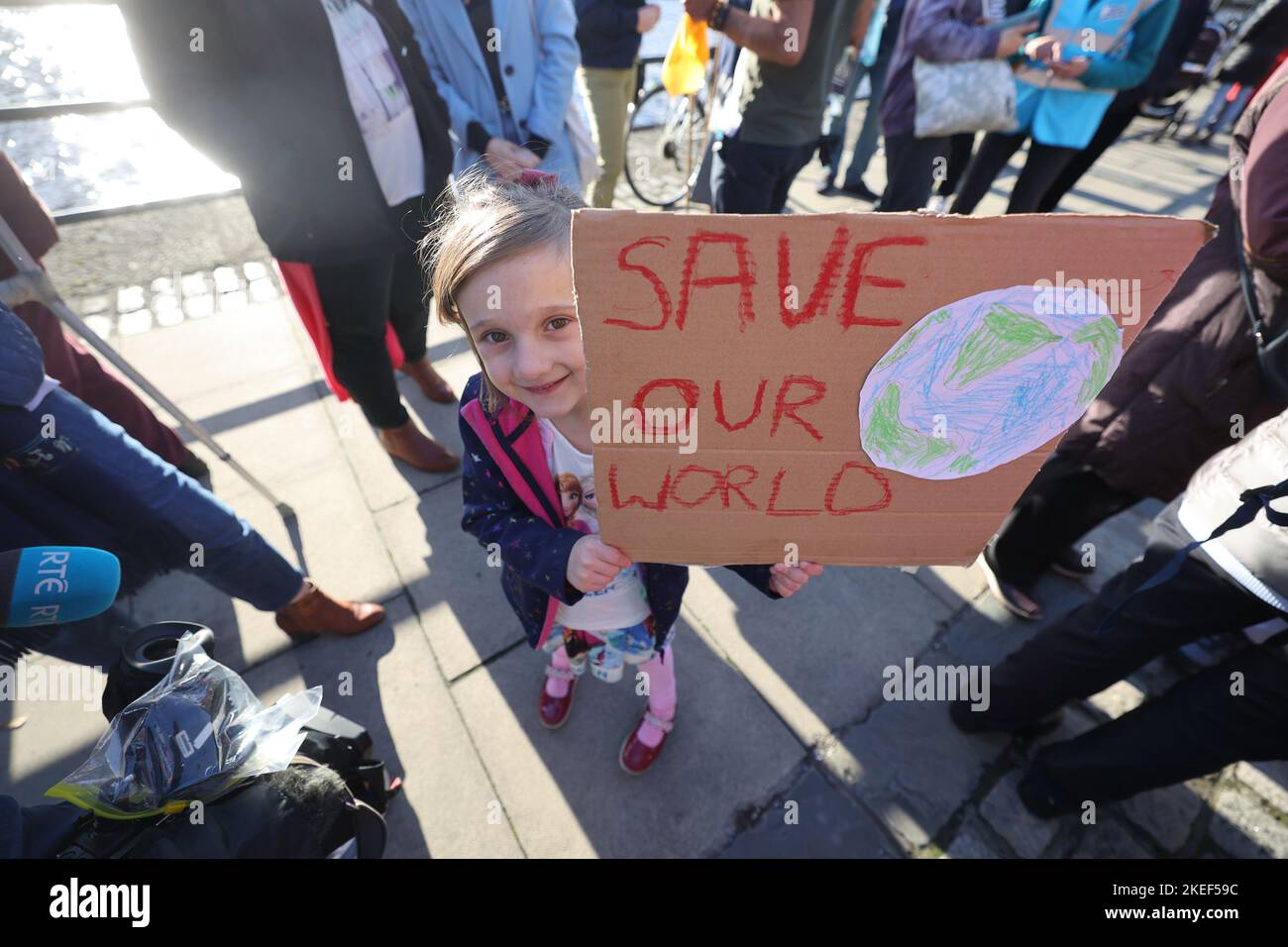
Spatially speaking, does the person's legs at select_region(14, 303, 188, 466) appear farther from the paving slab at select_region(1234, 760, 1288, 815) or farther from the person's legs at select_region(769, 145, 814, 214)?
the paving slab at select_region(1234, 760, 1288, 815)

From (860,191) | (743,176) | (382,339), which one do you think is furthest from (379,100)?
(860,191)

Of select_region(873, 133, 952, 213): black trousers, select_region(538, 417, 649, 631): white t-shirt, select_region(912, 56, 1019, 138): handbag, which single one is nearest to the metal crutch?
select_region(538, 417, 649, 631): white t-shirt

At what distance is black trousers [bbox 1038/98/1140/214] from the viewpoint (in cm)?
274

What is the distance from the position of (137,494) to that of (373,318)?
3.21 feet

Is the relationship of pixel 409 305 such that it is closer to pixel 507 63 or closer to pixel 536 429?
pixel 507 63

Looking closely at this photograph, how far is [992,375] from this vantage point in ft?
2.37

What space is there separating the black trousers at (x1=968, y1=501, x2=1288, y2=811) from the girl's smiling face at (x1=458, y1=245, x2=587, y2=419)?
4.64 feet

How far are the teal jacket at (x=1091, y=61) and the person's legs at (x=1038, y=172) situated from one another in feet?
0.51

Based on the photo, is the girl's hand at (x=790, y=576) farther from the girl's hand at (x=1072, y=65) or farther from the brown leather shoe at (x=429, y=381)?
the girl's hand at (x=1072, y=65)

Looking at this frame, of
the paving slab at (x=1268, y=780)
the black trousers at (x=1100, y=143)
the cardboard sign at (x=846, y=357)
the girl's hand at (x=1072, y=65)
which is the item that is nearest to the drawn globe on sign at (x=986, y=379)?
the cardboard sign at (x=846, y=357)

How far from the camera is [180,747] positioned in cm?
92

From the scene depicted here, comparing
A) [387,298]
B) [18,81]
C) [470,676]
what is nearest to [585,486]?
[470,676]
